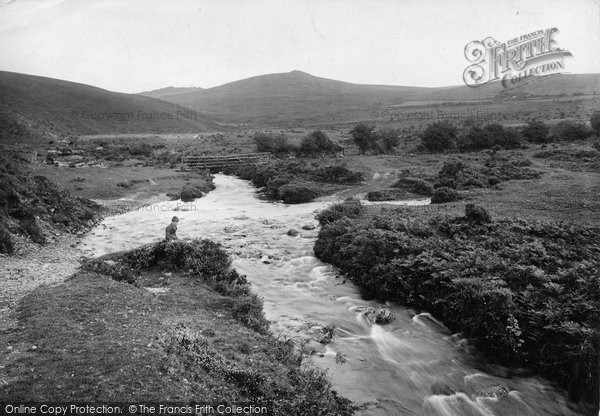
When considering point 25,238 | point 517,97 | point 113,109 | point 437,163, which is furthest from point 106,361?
point 517,97

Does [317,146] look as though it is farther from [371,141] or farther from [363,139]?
[371,141]

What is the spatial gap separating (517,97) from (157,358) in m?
176

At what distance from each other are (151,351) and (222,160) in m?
55.1

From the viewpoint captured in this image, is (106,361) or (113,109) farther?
(113,109)

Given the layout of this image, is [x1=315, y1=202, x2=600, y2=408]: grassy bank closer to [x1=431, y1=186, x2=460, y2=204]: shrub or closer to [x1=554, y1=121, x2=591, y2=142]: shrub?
[x1=431, y1=186, x2=460, y2=204]: shrub

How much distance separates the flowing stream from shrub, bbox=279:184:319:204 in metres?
11.2

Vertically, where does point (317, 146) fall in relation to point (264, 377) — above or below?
above

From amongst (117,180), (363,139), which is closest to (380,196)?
(117,180)

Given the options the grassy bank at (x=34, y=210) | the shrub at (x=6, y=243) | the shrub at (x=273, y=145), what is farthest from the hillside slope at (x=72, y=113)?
the shrub at (x=6, y=243)

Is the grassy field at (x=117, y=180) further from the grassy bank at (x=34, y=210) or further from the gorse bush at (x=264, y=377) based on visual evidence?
the gorse bush at (x=264, y=377)

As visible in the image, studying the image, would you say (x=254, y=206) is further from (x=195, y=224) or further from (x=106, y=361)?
(x=106, y=361)

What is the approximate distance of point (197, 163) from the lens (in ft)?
202

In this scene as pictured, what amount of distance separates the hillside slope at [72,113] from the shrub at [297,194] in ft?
218

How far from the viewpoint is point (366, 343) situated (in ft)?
46.2
